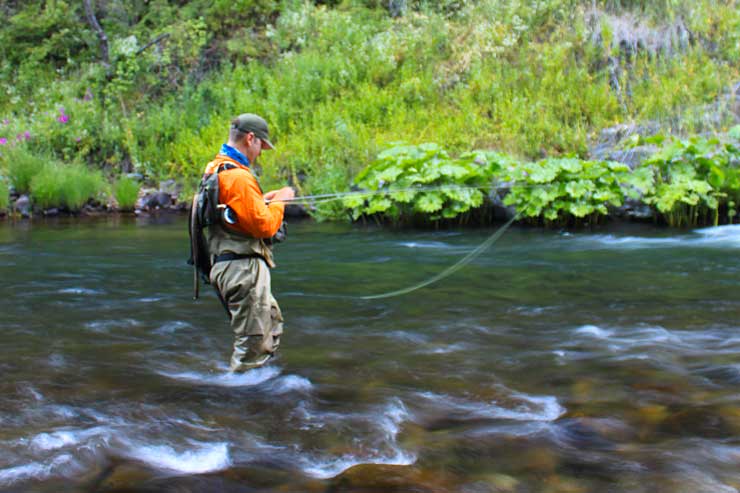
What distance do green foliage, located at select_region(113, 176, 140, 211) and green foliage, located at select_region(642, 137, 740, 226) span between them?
9378mm

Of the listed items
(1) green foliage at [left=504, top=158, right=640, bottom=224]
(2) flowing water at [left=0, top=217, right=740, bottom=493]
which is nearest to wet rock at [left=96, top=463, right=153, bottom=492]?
(2) flowing water at [left=0, top=217, right=740, bottom=493]

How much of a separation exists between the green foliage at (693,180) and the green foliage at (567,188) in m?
0.48

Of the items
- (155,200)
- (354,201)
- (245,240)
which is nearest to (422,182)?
(354,201)

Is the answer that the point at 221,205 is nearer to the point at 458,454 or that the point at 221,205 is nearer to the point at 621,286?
the point at 458,454

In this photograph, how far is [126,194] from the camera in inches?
575

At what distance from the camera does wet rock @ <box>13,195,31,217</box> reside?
14133 mm

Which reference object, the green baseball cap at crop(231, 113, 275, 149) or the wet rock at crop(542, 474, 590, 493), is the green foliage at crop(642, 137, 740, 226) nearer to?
the green baseball cap at crop(231, 113, 275, 149)

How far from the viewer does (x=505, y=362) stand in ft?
15.2

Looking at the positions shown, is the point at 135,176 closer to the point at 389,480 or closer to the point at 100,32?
the point at 100,32

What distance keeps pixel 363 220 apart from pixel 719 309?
688cm

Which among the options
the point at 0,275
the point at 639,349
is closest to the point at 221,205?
the point at 639,349

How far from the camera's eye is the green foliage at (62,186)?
13984 mm

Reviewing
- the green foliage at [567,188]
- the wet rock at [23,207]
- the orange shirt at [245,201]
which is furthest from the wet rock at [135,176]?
the orange shirt at [245,201]

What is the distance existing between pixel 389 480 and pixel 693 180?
878 centimetres
